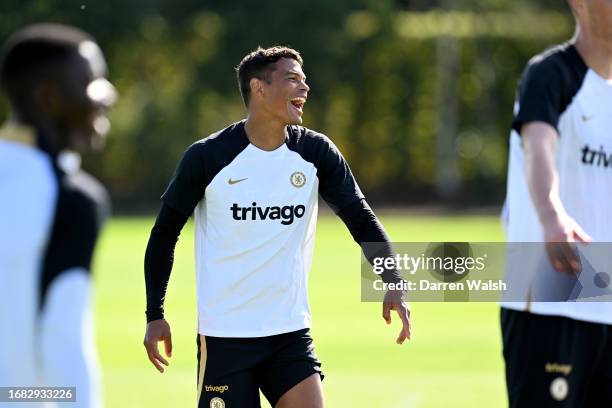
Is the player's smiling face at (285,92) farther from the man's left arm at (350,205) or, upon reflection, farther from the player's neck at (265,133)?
the man's left arm at (350,205)

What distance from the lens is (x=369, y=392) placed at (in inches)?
449

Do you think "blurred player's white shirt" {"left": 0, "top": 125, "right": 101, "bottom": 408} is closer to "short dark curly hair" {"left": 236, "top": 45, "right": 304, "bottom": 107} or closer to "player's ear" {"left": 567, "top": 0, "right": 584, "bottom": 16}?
"player's ear" {"left": 567, "top": 0, "right": 584, "bottom": 16}

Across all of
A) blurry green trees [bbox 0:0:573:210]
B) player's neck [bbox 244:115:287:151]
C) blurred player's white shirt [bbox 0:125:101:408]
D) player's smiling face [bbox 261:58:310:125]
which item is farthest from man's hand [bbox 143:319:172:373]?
blurry green trees [bbox 0:0:573:210]

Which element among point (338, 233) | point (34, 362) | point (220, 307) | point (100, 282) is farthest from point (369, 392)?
point (338, 233)

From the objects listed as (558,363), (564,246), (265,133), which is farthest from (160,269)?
(564,246)

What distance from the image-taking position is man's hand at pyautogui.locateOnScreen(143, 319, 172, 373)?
6215 mm

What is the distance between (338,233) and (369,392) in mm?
22310

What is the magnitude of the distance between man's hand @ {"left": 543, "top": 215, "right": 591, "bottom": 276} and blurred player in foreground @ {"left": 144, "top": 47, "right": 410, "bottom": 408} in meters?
1.84

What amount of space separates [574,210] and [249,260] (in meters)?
A: 1.65

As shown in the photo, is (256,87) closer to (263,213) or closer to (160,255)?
(263,213)

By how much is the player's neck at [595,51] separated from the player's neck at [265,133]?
5.44ft

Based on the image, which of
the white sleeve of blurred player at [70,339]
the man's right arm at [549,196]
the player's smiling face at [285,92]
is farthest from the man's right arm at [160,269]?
the white sleeve of blurred player at [70,339]

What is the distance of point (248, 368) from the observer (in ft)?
20.5

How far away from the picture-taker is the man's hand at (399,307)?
20.8ft
